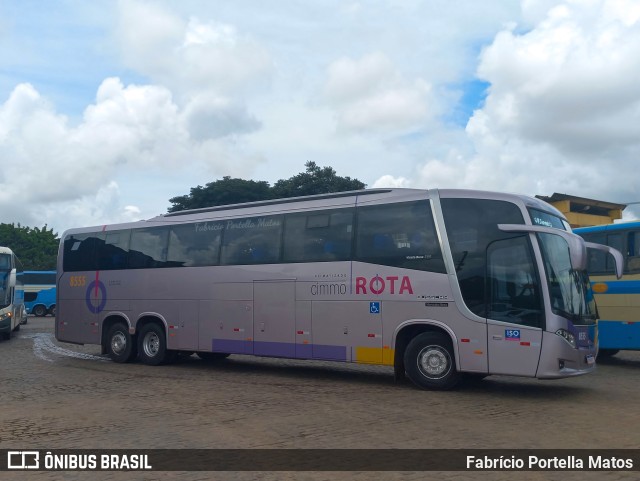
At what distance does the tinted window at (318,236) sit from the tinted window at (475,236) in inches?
88.2

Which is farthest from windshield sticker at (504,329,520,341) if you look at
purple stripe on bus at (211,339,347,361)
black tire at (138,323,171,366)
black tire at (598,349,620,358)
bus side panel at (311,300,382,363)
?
black tire at (138,323,171,366)

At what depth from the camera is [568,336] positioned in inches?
439

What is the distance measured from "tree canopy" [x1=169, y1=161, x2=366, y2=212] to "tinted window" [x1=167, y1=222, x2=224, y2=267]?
1204 inches

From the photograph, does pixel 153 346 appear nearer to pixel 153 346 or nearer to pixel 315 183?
pixel 153 346

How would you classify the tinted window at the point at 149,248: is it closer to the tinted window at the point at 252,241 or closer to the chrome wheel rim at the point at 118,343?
the chrome wheel rim at the point at 118,343

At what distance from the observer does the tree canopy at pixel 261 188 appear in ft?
158

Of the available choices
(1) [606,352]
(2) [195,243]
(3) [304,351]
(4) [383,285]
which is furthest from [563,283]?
(2) [195,243]

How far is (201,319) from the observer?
52.2 feet

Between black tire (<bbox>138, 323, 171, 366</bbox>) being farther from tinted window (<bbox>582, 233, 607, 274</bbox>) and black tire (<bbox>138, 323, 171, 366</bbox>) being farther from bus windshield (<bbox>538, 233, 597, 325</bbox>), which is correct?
tinted window (<bbox>582, 233, 607, 274</bbox>)

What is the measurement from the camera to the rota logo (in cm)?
1254

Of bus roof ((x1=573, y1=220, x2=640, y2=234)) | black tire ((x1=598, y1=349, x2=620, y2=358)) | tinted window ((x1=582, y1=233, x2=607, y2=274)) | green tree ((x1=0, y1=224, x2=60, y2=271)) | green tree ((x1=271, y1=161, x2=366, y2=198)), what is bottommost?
black tire ((x1=598, y1=349, x2=620, y2=358))

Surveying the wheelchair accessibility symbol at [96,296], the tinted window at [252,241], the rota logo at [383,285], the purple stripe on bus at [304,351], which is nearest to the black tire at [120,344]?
the wheelchair accessibility symbol at [96,296]

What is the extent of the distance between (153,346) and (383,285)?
7128 millimetres

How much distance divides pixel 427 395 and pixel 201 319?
20.7 feet
